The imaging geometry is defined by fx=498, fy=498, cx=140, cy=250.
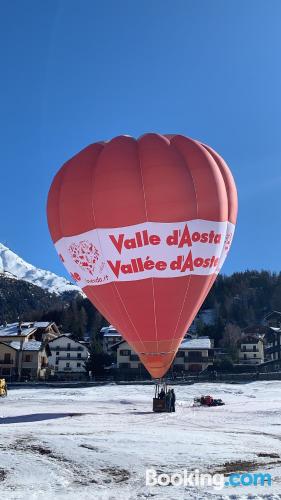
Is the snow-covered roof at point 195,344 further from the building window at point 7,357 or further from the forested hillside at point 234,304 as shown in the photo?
the forested hillside at point 234,304

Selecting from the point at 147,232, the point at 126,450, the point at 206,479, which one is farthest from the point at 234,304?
the point at 206,479

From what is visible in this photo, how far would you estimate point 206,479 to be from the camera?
12641 mm

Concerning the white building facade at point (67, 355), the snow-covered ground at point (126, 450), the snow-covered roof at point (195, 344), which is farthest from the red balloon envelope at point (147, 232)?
the white building facade at point (67, 355)

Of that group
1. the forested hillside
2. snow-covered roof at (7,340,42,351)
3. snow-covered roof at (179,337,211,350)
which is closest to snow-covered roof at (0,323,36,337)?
snow-covered roof at (7,340,42,351)

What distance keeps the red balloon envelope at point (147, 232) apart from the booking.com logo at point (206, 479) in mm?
12249

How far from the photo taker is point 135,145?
2655 centimetres

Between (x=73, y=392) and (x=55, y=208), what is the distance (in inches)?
1020

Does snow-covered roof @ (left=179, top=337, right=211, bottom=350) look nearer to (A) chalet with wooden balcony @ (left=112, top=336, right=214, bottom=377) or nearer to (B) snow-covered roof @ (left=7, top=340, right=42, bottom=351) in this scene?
(A) chalet with wooden balcony @ (left=112, top=336, right=214, bottom=377)

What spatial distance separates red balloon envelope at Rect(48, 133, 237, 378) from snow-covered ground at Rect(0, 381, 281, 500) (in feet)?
15.8

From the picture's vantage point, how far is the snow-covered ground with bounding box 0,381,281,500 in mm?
11883

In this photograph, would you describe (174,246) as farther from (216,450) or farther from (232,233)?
(216,450)

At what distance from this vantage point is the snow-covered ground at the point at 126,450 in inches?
468

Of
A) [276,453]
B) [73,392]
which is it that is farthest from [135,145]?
[73,392]

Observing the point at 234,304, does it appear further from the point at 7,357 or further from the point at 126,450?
the point at 126,450
